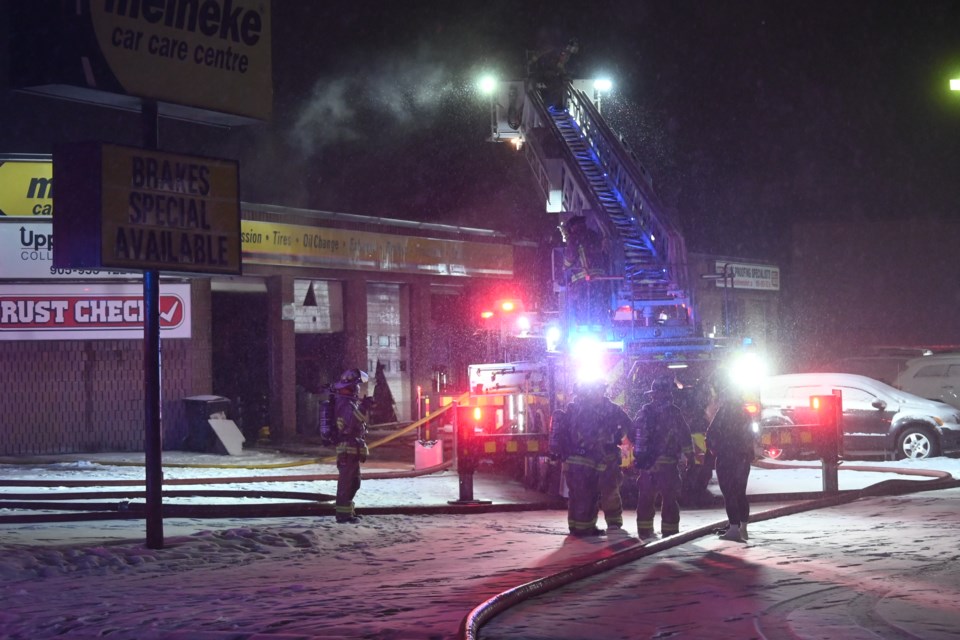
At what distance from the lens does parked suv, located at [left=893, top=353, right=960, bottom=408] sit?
22.4m

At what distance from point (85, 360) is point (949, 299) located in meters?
27.9

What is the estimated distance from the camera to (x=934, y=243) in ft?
126

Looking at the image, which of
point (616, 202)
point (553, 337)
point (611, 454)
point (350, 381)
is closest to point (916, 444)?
point (616, 202)

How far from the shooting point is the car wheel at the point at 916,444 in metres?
18.9

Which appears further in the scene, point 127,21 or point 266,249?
point 266,249

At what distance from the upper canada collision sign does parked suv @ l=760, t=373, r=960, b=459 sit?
10341 mm

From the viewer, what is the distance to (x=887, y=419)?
19.1 meters

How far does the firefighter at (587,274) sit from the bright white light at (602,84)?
17.7 ft

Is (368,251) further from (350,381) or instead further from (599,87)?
(350,381)

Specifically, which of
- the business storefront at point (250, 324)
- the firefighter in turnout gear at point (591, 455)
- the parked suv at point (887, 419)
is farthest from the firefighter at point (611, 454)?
the business storefront at point (250, 324)

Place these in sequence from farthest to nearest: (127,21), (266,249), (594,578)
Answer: (266,249), (127,21), (594,578)

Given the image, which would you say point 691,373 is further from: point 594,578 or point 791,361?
point 791,361

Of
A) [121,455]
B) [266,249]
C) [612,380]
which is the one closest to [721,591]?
[612,380]

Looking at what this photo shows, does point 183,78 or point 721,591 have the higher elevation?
point 183,78
